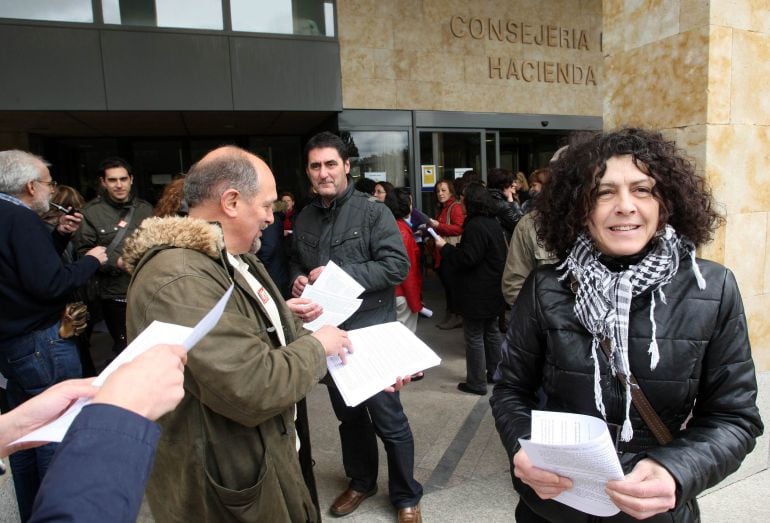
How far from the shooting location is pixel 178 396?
987 mm

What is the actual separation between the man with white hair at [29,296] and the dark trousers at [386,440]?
1487 millimetres

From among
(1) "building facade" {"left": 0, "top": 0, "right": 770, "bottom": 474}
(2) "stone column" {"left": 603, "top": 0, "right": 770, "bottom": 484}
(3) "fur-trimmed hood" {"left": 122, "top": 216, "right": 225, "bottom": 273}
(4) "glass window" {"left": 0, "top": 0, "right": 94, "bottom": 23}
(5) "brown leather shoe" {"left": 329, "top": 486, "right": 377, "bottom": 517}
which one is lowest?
(5) "brown leather shoe" {"left": 329, "top": 486, "right": 377, "bottom": 517}

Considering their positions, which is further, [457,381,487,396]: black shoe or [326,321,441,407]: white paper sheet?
[457,381,487,396]: black shoe

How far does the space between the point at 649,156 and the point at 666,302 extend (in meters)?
0.43

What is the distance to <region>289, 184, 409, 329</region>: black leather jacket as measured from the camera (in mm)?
3051

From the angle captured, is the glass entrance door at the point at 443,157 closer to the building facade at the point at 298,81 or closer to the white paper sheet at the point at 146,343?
the building facade at the point at 298,81

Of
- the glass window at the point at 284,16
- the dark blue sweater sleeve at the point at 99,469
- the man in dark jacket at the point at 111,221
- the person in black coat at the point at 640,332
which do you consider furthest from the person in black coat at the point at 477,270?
the glass window at the point at 284,16

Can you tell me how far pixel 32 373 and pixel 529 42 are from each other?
9.27 meters

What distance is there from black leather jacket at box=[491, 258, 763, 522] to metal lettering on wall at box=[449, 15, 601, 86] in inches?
330

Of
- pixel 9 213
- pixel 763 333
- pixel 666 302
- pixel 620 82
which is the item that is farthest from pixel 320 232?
pixel 763 333

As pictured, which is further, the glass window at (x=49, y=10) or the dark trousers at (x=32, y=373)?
the glass window at (x=49, y=10)

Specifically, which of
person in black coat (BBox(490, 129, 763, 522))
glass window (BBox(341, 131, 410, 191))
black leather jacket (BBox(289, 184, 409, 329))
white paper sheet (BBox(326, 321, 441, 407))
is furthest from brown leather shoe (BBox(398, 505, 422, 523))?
glass window (BBox(341, 131, 410, 191))

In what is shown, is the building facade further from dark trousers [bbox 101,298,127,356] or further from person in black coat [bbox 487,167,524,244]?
dark trousers [bbox 101,298,127,356]

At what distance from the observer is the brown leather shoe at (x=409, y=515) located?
2.80m
